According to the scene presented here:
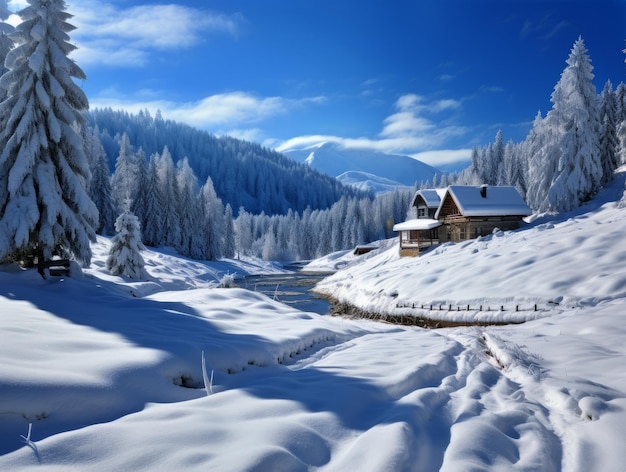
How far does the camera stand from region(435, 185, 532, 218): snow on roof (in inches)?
1518

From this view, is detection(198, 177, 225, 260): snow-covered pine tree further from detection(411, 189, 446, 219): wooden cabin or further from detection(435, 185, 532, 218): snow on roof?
detection(435, 185, 532, 218): snow on roof

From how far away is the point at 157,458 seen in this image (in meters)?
3.38

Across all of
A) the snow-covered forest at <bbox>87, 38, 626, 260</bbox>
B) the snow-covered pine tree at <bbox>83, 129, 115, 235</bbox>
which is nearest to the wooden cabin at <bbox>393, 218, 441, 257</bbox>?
the snow-covered forest at <bbox>87, 38, 626, 260</bbox>

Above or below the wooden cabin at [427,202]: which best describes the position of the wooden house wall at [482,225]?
below

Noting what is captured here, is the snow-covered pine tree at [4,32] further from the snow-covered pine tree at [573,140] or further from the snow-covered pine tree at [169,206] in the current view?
the snow-covered pine tree at [573,140]

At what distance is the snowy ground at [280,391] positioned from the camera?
3.72m

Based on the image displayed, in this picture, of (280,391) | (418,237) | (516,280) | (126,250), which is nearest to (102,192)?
(126,250)

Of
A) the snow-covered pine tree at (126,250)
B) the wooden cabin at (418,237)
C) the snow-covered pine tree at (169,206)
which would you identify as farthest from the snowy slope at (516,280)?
the snow-covered pine tree at (169,206)

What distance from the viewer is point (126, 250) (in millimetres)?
29375

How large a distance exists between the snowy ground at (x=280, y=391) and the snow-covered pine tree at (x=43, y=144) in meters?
2.48

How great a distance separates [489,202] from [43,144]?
123ft

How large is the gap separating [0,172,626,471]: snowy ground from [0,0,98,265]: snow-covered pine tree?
248cm

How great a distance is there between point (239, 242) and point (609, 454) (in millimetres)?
98021

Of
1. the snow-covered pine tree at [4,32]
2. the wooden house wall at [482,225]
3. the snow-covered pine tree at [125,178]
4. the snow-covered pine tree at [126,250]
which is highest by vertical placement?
the snow-covered pine tree at [4,32]
